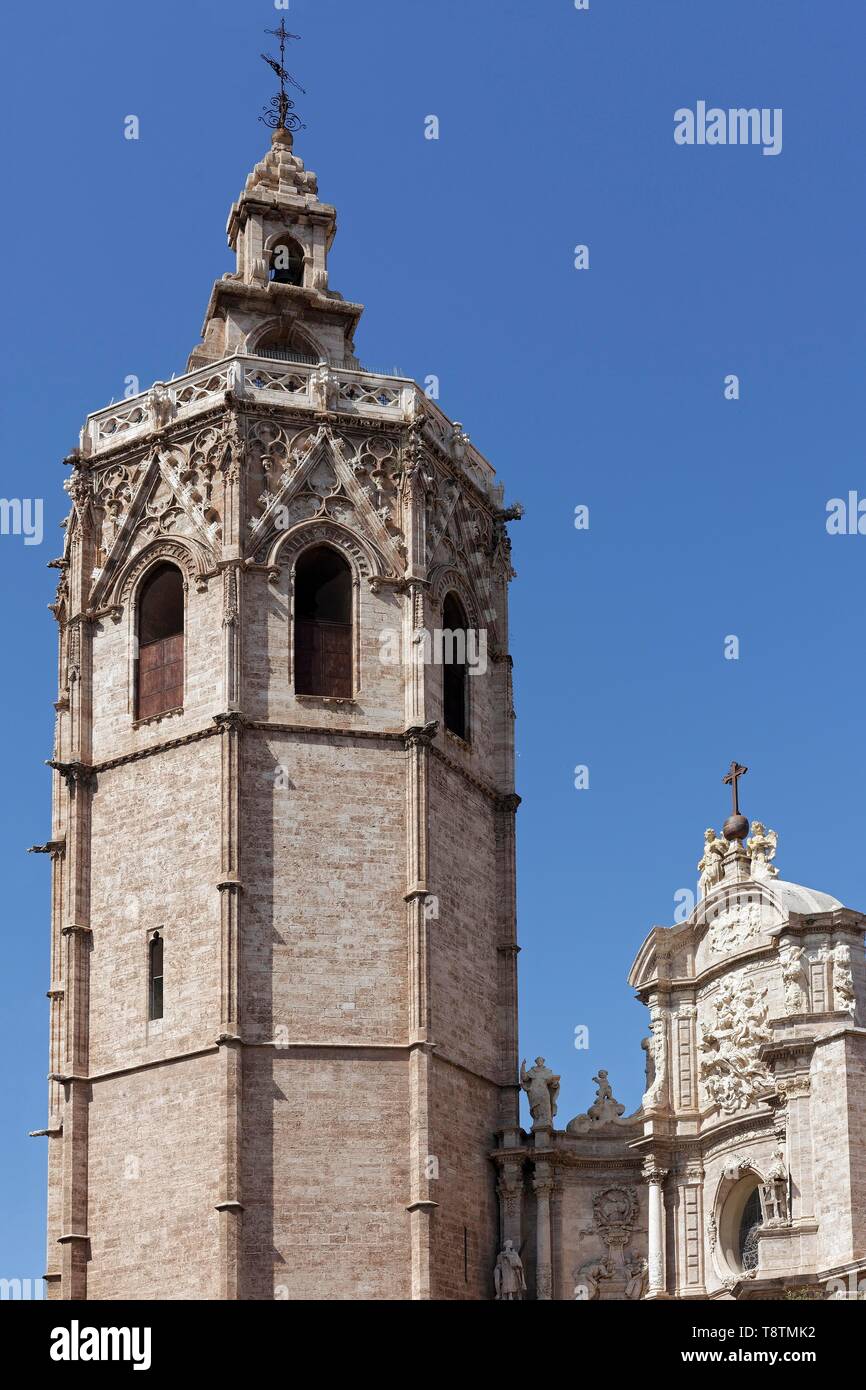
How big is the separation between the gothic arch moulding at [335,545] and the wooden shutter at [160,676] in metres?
2.43

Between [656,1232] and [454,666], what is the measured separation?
10.7 metres

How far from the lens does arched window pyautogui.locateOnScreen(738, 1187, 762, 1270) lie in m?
40.1

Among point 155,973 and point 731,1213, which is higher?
point 155,973

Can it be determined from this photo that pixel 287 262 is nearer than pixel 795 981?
No

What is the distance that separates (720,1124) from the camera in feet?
133

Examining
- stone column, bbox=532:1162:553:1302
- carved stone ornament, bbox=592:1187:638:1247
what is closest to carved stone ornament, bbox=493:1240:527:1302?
stone column, bbox=532:1162:553:1302

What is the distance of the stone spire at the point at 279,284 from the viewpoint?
47.1m

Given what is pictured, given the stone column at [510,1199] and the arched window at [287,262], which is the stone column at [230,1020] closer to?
the stone column at [510,1199]

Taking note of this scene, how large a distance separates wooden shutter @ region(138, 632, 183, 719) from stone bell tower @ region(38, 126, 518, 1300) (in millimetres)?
53

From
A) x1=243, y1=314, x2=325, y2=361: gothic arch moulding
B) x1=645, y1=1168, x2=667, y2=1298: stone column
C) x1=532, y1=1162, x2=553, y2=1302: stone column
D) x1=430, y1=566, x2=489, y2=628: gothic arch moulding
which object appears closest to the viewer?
x1=645, y1=1168, x2=667, y2=1298: stone column

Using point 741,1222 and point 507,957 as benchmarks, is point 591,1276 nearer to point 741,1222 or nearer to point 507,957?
point 741,1222

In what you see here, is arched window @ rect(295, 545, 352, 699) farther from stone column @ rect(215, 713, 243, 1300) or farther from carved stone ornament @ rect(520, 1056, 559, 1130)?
carved stone ornament @ rect(520, 1056, 559, 1130)

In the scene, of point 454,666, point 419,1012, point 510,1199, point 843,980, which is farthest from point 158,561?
point 843,980
